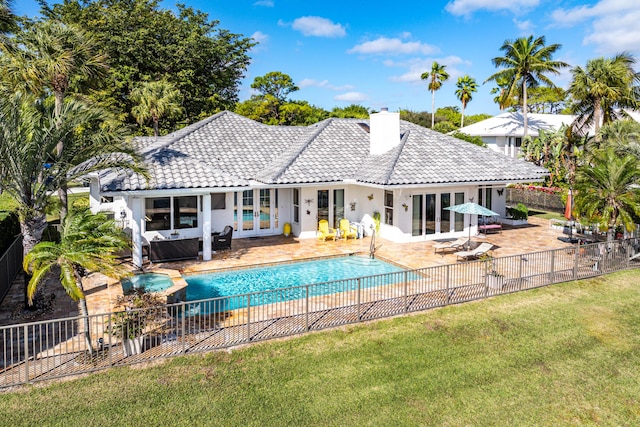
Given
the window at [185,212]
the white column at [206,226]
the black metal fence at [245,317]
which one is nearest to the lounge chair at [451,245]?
the black metal fence at [245,317]

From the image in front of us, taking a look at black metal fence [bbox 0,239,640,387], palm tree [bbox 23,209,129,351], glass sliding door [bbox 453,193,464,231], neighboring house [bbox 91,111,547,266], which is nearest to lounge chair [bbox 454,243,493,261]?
black metal fence [bbox 0,239,640,387]

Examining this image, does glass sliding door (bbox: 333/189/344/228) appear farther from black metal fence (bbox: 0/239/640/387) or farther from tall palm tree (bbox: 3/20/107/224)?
tall palm tree (bbox: 3/20/107/224)

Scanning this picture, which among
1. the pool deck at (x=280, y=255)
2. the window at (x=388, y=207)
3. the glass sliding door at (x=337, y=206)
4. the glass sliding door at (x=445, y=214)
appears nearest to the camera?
the pool deck at (x=280, y=255)

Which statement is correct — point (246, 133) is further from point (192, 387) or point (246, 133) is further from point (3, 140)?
point (192, 387)

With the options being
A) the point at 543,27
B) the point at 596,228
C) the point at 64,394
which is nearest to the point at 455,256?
the point at 596,228

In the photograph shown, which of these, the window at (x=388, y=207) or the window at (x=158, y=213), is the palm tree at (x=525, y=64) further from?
the window at (x=158, y=213)

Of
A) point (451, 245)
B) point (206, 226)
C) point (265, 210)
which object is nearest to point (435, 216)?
point (451, 245)
